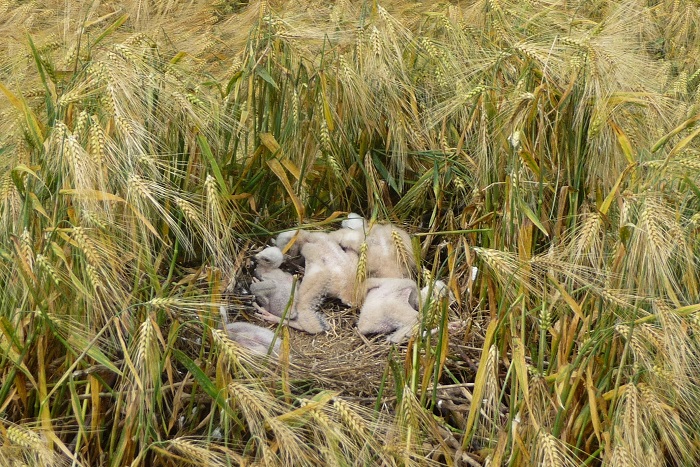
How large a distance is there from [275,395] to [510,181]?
87 cm

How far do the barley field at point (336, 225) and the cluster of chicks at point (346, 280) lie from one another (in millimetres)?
66

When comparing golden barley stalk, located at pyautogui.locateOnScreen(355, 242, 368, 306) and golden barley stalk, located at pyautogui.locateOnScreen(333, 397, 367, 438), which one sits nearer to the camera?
golden barley stalk, located at pyautogui.locateOnScreen(333, 397, 367, 438)

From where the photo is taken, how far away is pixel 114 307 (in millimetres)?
2252

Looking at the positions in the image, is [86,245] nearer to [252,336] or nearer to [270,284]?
[252,336]

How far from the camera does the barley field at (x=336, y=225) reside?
204 cm

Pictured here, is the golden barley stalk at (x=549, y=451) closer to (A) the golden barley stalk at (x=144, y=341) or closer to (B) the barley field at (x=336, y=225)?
(B) the barley field at (x=336, y=225)

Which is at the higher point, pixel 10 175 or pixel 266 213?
pixel 10 175

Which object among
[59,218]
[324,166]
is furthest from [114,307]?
[324,166]

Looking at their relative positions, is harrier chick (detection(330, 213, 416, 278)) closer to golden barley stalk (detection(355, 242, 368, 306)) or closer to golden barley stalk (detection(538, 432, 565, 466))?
golden barley stalk (detection(355, 242, 368, 306))

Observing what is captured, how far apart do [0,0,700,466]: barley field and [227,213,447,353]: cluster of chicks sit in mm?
66

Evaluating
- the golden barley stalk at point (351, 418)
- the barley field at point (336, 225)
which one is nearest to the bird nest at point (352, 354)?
the barley field at point (336, 225)

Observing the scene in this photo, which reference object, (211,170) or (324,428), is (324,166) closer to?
(211,170)

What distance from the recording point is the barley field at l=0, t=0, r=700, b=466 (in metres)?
2.04

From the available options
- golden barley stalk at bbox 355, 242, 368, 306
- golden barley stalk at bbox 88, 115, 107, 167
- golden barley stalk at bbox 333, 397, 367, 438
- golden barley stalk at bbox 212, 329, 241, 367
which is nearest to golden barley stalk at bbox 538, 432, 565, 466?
golden barley stalk at bbox 333, 397, 367, 438
